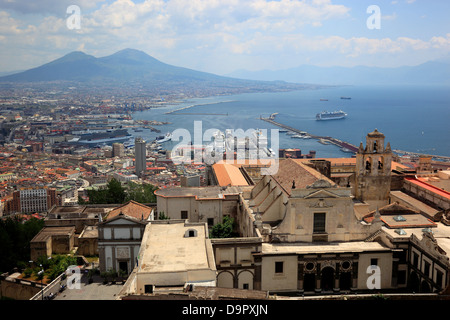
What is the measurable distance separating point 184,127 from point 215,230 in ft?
360

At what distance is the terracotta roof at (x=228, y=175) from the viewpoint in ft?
86.6

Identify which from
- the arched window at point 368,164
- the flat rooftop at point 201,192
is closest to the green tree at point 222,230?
the flat rooftop at point 201,192

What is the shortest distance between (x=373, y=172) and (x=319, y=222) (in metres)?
5.27

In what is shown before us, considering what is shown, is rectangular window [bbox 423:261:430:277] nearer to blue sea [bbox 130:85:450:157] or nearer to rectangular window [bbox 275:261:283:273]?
rectangular window [bbox 275:261:283:273]

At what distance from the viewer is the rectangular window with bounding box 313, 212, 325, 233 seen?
1788 cm

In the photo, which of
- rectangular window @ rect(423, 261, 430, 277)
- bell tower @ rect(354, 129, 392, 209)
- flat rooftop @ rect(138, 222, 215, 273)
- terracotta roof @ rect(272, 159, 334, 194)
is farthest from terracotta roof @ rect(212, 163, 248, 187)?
rectangular window @ rect(423, 261, 430, 277)

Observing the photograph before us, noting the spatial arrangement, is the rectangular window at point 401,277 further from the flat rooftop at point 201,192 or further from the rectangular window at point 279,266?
the flat rooftop at point 201,192

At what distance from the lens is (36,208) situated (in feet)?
197

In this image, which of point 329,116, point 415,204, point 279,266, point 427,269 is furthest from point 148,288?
point 329,116

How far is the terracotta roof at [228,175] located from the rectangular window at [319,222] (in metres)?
8.27

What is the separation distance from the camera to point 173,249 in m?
15.4
